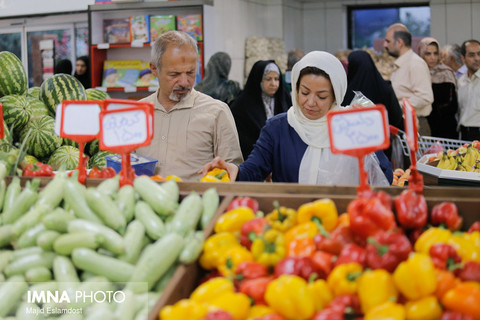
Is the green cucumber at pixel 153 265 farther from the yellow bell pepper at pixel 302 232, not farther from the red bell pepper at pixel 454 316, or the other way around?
the red bell pepper at pixel 454 316

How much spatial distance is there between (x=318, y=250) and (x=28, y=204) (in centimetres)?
92

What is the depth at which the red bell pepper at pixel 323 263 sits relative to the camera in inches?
61.6

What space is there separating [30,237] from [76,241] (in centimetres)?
18

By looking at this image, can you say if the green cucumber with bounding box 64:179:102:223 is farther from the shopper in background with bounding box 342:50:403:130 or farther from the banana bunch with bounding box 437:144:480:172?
the shopper in background with bounding box 342:50:403:130

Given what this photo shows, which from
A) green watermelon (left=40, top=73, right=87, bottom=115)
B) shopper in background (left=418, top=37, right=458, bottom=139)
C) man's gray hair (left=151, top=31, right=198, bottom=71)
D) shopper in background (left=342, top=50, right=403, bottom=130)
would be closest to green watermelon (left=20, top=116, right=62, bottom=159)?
green watermelon (left=40, top=73, right=87, bottom=115)

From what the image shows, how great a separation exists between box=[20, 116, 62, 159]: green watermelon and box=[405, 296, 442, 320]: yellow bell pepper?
2.49 meters

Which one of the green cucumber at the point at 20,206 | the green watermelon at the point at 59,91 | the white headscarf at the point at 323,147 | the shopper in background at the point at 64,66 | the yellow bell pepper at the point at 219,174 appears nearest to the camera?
the green cucumber at the point at 20,206

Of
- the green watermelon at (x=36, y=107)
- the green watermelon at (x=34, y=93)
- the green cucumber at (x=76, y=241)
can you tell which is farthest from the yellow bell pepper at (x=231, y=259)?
the green watermelon at (x=34, y=93)

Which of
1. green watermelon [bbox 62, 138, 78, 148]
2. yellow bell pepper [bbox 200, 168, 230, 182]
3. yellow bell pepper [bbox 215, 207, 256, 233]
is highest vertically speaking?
green watermelon [bbox 62, 138, 78, 148]

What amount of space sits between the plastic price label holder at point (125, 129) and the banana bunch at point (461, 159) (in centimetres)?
209

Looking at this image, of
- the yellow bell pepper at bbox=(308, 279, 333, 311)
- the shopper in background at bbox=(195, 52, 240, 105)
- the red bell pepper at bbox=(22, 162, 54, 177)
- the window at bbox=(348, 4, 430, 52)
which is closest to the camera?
the yellow bell pepper at bbox=(308, 279, 333, 311)

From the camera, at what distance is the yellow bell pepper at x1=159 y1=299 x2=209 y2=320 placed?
1430 millimetres

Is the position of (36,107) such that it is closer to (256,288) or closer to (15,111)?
(15,111)

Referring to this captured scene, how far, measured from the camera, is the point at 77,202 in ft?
5.95
